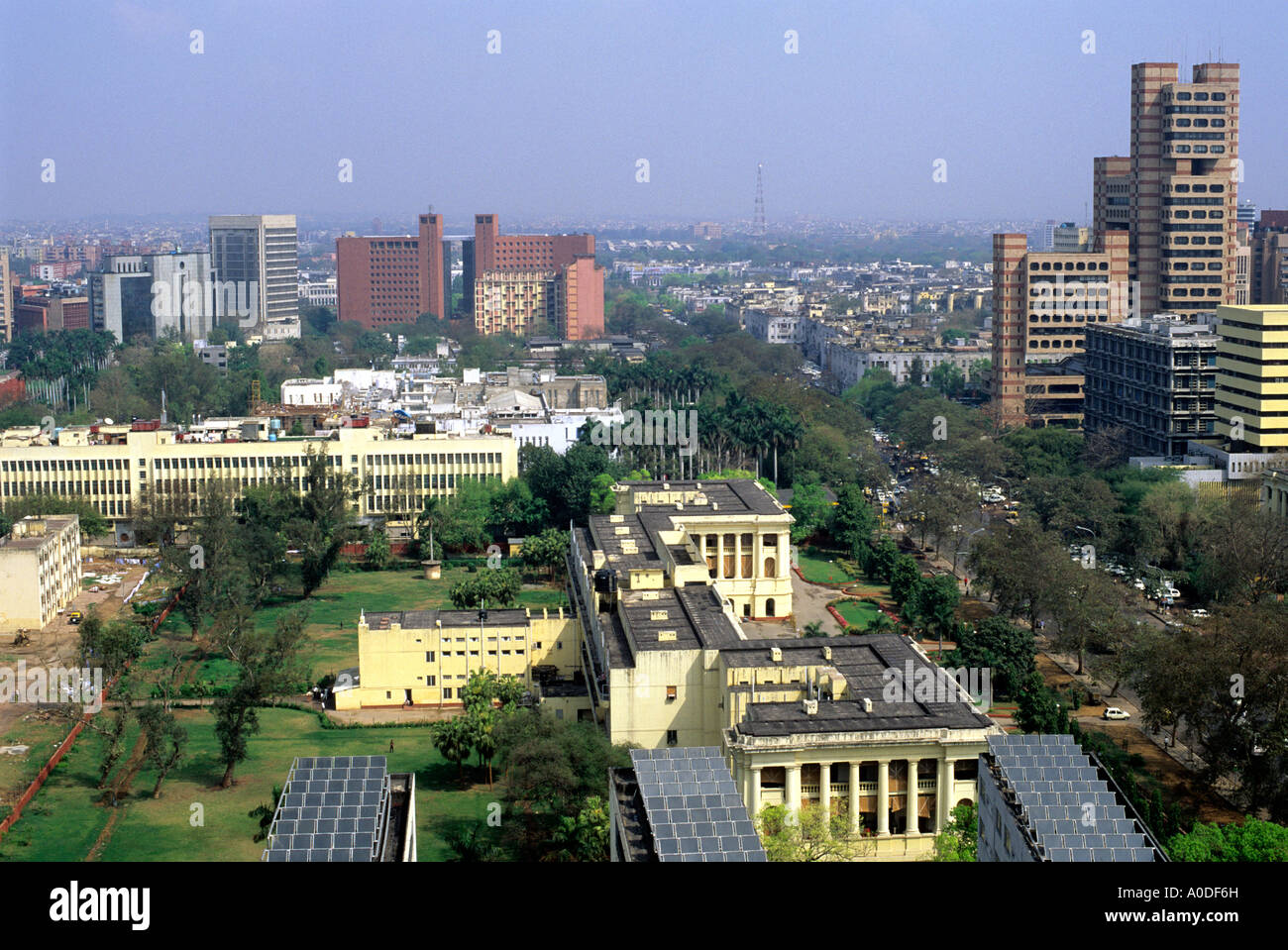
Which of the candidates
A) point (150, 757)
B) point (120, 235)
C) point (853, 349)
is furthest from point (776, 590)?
point (120, 235)

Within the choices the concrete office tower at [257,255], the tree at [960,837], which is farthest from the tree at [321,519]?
the concrete office tower at [257,255]

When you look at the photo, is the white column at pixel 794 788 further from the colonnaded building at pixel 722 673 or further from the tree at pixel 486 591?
the tree at pixel 486 591

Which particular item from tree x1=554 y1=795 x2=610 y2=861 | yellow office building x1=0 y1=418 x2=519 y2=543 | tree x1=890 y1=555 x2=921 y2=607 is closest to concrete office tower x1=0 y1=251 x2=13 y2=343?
yellow office building x1=0 y1=418 x2=519 y2=543

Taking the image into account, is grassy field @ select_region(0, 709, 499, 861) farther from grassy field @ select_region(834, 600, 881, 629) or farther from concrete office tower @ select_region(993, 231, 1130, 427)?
concrete office tower @ select_region(993, 231, 1130, 427)

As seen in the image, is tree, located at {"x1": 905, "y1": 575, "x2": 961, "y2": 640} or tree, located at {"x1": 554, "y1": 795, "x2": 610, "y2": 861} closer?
tree, located at {"x1": 554, "y1": 795, "x2": 610, "y2": 861}

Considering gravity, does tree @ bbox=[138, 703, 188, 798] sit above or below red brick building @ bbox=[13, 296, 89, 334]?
below

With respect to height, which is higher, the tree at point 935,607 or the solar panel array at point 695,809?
the solar panel array at point 695,809
